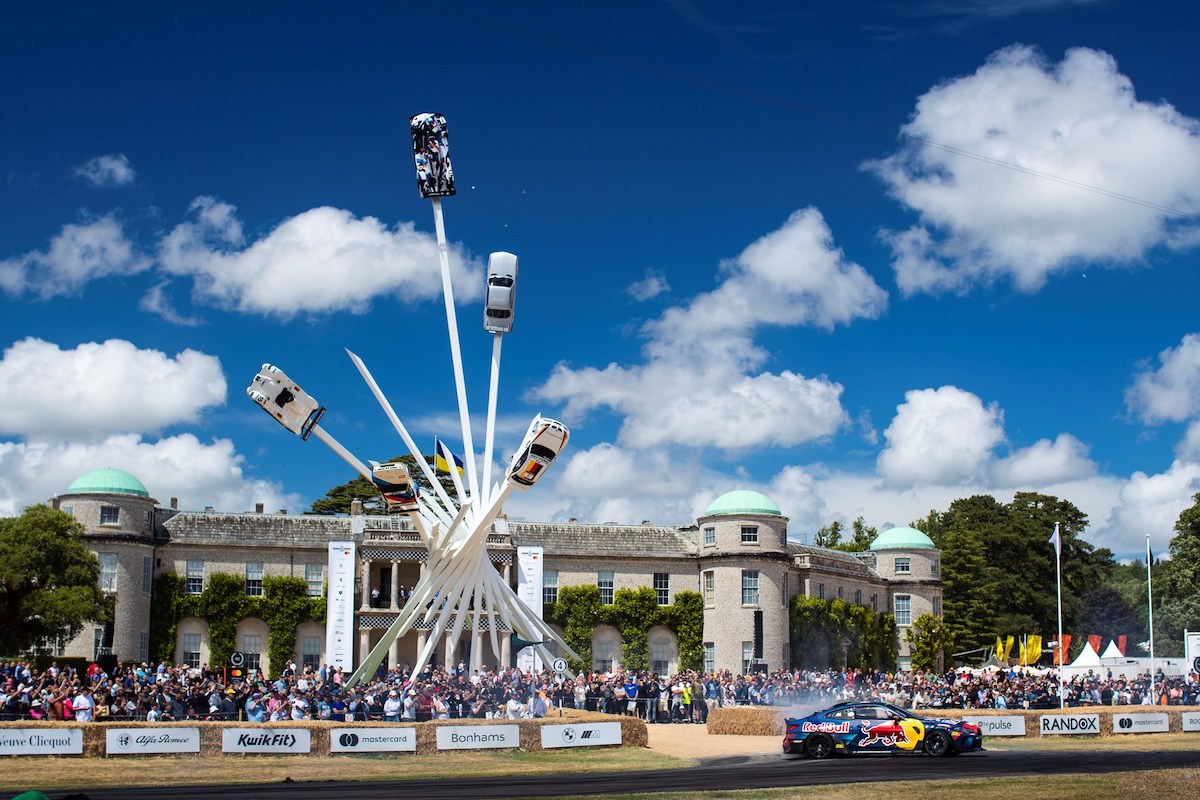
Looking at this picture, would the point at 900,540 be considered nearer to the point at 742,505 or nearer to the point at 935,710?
the point at 742,505

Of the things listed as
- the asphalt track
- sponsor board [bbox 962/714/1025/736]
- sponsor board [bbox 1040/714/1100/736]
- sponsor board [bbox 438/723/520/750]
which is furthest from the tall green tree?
sponsor board [bbox 1040/714/1100/736]

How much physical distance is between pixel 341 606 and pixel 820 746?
1542 inches

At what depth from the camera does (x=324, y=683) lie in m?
40.7

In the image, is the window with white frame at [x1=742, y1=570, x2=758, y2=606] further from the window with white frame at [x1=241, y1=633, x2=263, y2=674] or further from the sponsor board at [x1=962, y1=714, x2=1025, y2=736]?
the sponsor board at [x1=962, y1=714, x2=1025, y2=736]

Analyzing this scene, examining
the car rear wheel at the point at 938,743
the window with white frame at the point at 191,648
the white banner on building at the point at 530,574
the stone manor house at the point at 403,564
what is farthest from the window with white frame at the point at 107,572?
the car rear wheel at the point at 938,743

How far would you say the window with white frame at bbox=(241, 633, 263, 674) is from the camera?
6881cm

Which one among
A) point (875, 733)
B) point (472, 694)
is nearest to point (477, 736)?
point (472, 694)

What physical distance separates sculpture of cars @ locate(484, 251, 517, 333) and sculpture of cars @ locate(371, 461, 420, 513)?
332 inches

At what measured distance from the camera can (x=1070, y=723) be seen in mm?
38062

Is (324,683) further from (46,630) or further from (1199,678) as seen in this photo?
(1199,678)

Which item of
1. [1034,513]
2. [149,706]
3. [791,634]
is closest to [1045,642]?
[1034,513]

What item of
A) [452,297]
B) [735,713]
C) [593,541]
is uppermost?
[452,297]

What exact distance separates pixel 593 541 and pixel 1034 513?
51.7 metres

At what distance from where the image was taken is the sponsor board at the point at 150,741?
2881 cm
